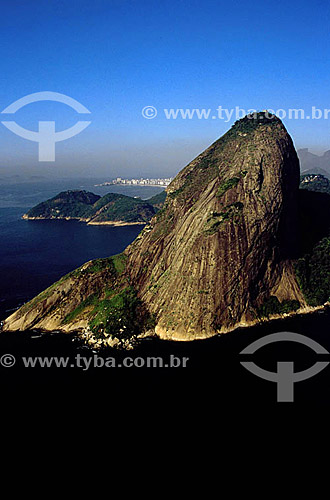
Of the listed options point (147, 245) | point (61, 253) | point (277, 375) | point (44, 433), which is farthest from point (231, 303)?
point (61, 253)

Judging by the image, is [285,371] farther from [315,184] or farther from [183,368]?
[315,184]

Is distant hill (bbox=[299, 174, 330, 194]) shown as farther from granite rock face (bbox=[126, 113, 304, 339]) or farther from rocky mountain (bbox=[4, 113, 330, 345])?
rocky mountain (bbox=[4, 113, 330, 345])

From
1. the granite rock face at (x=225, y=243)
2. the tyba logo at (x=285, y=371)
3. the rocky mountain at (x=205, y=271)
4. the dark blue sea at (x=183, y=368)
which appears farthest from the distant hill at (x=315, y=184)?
the tyba logo at (x=285, y=371)

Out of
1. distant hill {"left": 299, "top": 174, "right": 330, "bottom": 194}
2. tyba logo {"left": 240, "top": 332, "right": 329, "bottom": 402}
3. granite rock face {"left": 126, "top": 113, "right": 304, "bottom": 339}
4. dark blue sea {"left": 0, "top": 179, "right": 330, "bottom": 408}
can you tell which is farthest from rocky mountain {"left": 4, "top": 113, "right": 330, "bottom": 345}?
distant hill {"left": 299, "top": 174, "right": 330, "bottom": 194}

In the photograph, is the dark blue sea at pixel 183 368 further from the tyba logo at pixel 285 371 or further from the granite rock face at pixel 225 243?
the granite rock face at pixel 225 243

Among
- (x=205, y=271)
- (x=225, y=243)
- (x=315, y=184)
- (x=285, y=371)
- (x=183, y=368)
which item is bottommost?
(x=183, y=368)

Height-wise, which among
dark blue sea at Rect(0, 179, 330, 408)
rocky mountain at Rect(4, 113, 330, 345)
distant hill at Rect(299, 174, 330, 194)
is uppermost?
distant hill at Rect(299, 174, 330, 194)

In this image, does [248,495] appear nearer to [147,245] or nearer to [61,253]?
[147,245]

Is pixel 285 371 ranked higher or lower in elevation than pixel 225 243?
lower

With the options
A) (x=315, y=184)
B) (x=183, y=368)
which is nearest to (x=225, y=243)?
(x=183, y=368)
